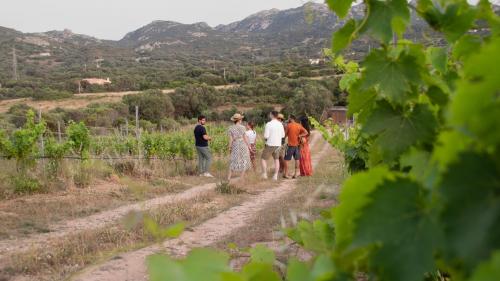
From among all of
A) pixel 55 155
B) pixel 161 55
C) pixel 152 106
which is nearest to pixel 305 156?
pixel 55 155

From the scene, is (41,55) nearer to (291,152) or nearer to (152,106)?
(152,106)

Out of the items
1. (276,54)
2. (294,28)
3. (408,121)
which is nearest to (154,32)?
(294,28)

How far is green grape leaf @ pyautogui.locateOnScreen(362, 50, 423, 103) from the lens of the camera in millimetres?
1012

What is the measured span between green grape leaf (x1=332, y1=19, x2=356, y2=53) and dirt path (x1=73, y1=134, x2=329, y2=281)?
4.92 feet

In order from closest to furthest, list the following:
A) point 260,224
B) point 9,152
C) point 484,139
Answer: point 484,139 → point 260,224 → point 9,152

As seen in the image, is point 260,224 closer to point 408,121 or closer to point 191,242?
point 191,242

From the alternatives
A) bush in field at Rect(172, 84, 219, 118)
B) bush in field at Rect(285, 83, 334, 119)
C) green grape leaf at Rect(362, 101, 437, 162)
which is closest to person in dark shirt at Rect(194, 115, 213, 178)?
green grape leaf at Rect(362, 101, 437, 162)

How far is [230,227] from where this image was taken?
6875 millimetres

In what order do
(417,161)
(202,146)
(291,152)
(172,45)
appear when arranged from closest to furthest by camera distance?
(417,161), (291,152), (202,146), (172,45)

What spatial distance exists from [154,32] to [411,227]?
115 meters

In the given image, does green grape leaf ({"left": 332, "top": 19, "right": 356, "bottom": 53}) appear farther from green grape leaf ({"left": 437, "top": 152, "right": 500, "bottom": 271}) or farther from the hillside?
green grape leaf ({"left": 437, "top": 152, "right": 500, "bottom": 271})

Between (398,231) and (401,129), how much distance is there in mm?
447

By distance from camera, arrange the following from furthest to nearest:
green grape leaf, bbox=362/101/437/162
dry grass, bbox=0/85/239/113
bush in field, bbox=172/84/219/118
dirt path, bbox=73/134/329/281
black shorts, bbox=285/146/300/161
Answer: bush in field, bbox=172/84/219/118
dry grass, bbox=0/85/239/113
black shorts, bbox=285/146/300/161
dirt path, bbox=73/134/329/281
green grape leaf, bbox=362/101/437/162

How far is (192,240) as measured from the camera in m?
6.10
